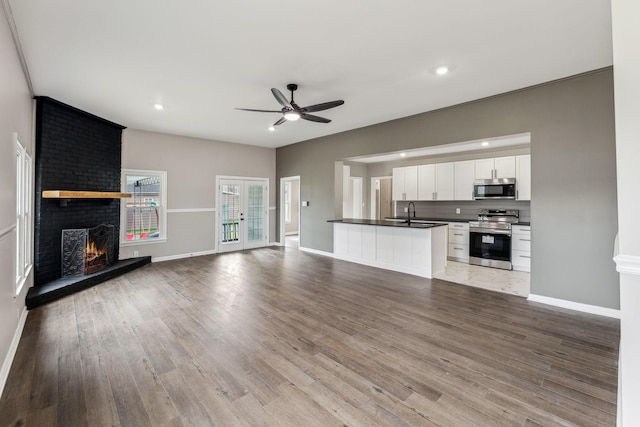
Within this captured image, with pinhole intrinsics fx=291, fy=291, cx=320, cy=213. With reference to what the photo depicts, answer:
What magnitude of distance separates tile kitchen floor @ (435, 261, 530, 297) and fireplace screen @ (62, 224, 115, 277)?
232 inches

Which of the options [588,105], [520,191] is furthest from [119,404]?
[520,191]

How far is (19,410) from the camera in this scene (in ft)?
6.28

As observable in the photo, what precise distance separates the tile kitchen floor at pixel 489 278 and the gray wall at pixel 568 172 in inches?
22.8

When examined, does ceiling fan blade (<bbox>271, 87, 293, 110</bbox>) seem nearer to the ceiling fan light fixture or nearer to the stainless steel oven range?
the ceiling fan light fixture

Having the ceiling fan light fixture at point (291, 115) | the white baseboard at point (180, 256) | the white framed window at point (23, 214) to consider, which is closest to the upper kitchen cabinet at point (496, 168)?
the ceiling fan light fixture at point (291, 115)

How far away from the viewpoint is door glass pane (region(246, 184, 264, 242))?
26.3 ft

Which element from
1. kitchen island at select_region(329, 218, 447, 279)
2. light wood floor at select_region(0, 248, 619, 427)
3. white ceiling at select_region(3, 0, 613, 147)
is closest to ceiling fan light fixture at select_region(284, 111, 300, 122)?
white ceiling at select_region(3, 0, 613, 147)

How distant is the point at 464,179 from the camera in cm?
666

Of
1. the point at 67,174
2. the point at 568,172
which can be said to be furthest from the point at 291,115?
the point at 67,174

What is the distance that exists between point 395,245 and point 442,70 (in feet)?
10.4

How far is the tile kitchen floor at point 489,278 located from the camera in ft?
14.7

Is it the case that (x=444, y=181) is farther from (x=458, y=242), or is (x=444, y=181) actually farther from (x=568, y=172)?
(x=568, y=172)

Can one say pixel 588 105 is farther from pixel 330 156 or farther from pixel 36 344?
pixel 36 344

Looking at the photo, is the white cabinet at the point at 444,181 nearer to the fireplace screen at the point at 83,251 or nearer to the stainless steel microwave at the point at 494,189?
the stainless steel microwave at the point at 494,189
